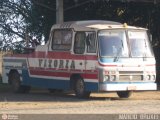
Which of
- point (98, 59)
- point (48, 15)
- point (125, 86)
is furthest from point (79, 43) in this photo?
point (48, 15)

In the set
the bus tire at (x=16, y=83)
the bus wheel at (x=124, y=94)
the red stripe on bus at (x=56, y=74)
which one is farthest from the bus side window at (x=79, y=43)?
the bus tire at (x=16, y=83)

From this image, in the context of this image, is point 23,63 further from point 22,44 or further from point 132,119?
point 132,119

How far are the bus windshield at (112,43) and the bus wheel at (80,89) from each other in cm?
144

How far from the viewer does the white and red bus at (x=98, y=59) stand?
20.8m

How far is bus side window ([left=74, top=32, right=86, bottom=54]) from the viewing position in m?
21.5

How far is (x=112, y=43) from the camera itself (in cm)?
2108

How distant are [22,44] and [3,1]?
2.51 meters

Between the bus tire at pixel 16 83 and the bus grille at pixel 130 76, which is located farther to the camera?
the bus tire at pixel 16 83

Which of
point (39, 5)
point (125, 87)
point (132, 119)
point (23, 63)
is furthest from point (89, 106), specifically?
point (39, 5)

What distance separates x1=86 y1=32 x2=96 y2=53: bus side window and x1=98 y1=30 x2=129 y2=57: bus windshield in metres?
0.23

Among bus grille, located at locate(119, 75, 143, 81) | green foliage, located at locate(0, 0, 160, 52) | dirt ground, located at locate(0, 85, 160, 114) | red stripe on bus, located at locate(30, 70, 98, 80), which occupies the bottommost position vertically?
dirt ground, located at locate(0, 85, 160, 114)

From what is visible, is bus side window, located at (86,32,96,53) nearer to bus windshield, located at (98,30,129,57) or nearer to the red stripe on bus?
bus windshield, located at (98,30,129,57)

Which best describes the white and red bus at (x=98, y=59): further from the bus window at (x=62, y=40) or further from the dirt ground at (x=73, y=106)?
the dirt ground at (x=73, y=106)

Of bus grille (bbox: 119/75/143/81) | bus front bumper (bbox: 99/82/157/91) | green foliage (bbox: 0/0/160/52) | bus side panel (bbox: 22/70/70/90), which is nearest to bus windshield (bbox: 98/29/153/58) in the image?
bus grille (bbox: 119/75/143/81)
